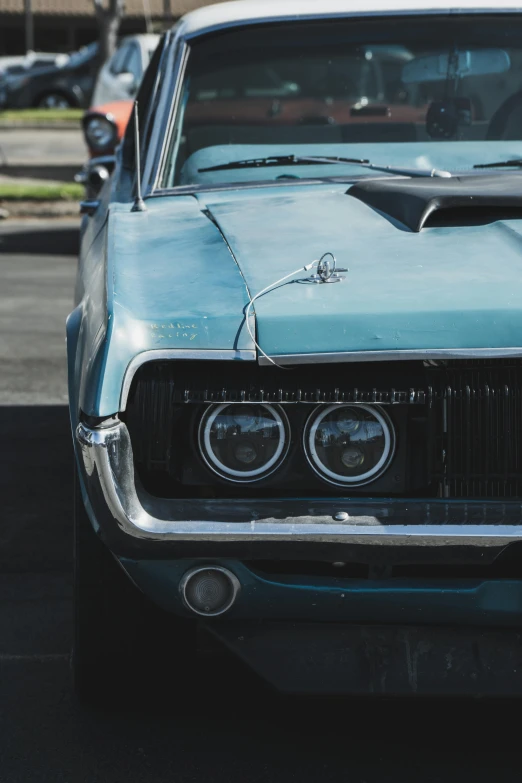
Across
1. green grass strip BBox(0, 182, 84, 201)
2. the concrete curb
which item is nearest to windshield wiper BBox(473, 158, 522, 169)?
the concrete curb

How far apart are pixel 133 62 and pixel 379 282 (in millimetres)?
11845

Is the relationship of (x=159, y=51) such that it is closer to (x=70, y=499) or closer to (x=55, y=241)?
(x=70, y=499)

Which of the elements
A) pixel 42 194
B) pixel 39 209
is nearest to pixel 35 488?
pixel 39 209

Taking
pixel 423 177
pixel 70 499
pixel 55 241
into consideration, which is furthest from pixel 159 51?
pixel 55 241

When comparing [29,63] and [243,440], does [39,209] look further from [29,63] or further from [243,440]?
[29,63]

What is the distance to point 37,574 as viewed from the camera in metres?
3.99

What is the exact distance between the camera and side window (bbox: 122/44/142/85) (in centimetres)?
1358

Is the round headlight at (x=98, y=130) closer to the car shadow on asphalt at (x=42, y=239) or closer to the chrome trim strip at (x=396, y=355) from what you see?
the car shadow on asphalt at (x=42, y=239)

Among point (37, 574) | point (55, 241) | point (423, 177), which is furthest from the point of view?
point (55, 241)

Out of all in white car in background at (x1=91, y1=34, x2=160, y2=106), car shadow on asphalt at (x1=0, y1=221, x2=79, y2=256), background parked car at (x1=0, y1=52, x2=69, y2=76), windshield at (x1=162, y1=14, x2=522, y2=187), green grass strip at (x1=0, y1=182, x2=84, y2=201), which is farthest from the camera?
background parked car at (x1=0, y1=52, x2=69, y2=76)

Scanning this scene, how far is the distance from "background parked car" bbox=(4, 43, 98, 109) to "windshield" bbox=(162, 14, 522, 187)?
26.0 metres

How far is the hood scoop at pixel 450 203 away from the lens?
3.07 metres

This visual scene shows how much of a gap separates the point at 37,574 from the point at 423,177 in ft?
5.58

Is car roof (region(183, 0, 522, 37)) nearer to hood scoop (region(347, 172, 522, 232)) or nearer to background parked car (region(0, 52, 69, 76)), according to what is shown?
hood scoop (region(347, 172, 522, 232))
